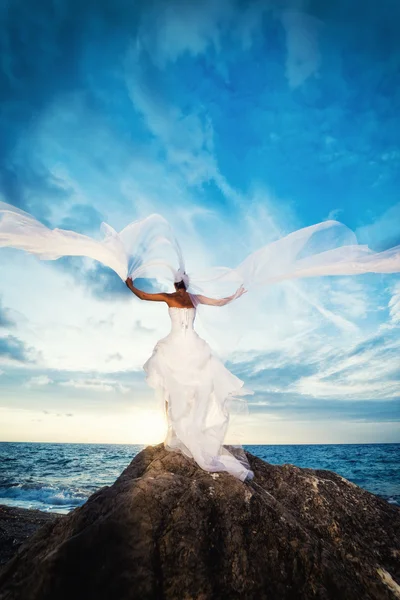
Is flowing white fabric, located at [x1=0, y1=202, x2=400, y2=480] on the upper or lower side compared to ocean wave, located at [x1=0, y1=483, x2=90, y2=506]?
upper

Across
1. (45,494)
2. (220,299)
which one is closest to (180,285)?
(220,299)

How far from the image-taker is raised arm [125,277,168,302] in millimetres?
6258

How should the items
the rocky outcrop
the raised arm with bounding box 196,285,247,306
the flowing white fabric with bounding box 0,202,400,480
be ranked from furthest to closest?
the rocky outcrop → the raised arm with bounding box 196,285,247,306 → the flowing white fabric with bounding box 0,202,400,480

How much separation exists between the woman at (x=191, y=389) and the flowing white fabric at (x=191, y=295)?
0.05 feet

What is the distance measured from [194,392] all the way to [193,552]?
2.65m

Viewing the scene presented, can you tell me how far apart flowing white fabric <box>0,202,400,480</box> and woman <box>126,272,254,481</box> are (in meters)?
0.02

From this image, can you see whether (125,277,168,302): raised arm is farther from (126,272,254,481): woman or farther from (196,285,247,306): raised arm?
(196,285,247,306): raised arm

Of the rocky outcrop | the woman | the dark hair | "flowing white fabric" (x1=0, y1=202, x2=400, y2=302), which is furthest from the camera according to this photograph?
the rocky outcrop

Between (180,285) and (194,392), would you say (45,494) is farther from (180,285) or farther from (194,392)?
(180,285)

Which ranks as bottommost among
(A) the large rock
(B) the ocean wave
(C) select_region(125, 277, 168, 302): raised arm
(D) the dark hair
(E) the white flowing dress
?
(B) the ocean wave

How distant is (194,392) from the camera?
5762mm

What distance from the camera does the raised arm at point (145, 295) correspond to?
246 inches

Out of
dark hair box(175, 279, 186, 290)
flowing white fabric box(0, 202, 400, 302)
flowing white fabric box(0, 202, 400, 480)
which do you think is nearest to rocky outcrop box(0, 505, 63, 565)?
flowing white fabric box(0, 202, 400, 480)

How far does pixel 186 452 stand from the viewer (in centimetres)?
543
